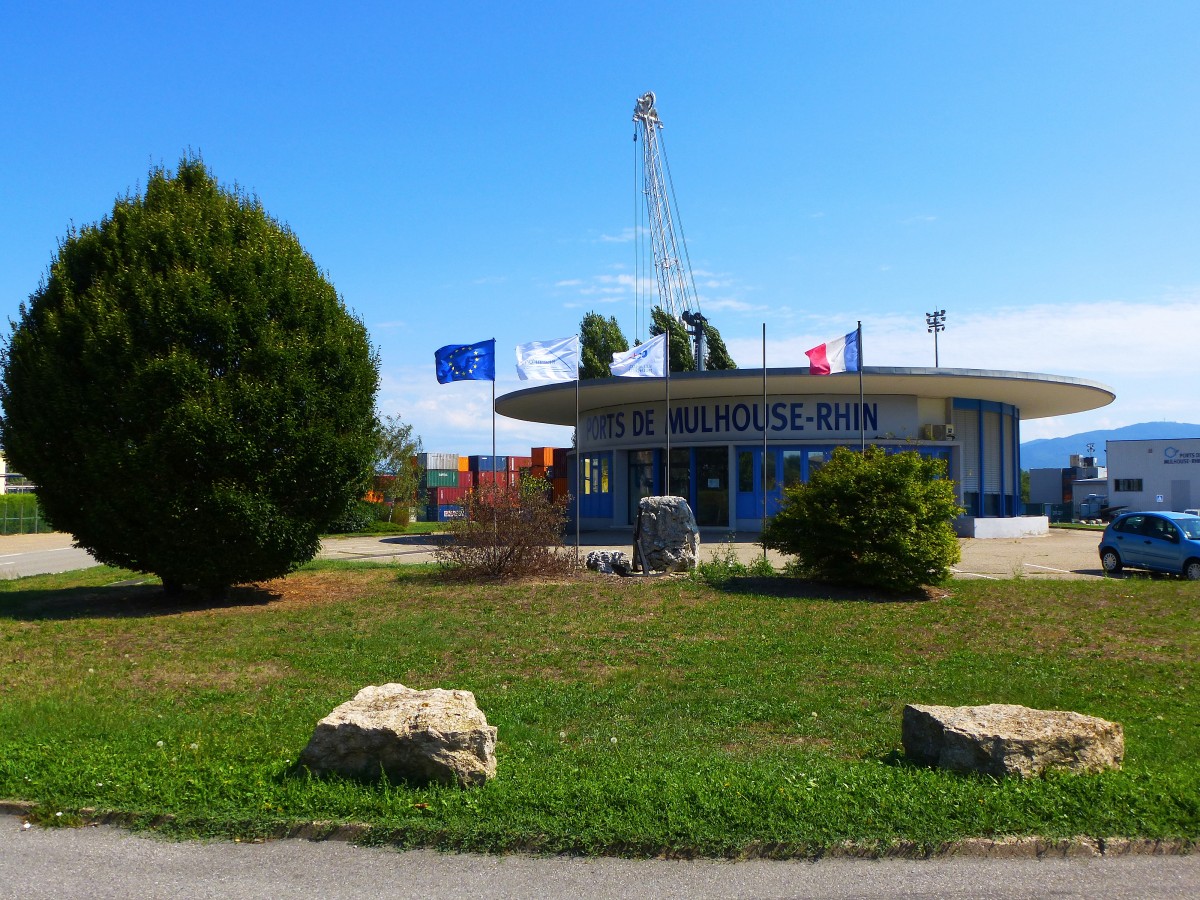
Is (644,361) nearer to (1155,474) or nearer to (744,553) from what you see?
(744,553)

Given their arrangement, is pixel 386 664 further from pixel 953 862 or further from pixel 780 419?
pixel 780 419

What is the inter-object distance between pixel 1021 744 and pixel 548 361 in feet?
53.9

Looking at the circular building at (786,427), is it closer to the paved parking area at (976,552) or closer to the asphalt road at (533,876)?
the paved parking area at (976,552)

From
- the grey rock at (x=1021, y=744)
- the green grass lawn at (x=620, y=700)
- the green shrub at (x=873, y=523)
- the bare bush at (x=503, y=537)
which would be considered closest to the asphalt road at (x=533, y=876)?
the green grass lawn at (x=620, y=700)

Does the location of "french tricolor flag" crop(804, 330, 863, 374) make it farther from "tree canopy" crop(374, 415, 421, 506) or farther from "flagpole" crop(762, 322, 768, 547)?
"tree canopy" crop(374, 415, 421, 506)

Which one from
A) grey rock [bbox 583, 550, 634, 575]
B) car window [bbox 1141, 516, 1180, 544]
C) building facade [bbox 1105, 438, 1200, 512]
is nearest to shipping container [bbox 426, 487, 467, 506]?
building facade [bbox 1105, 438, 1200, 512]

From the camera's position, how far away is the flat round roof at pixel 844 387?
98.5ft

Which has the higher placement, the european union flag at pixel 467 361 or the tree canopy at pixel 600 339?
the tree canopy at pixel 600 339

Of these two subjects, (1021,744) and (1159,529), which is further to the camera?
(1159,529)

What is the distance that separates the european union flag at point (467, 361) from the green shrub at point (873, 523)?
26.4 feet

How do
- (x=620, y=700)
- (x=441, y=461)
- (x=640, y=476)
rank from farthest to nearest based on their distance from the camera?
(x=441, y=461), (x=640, y=476), (x=620, y=700)

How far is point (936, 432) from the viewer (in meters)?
33.4

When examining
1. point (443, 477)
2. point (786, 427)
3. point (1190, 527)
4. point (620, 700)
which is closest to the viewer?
point (620, 700)

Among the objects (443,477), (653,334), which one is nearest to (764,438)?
(653,334)
